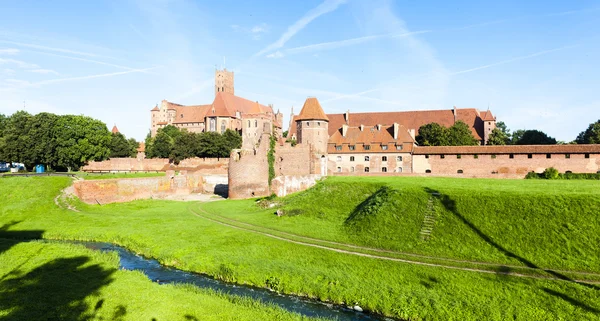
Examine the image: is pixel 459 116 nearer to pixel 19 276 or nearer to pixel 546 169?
pixel 546 169

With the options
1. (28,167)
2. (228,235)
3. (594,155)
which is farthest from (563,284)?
(28,167)

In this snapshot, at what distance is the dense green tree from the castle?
32459mm

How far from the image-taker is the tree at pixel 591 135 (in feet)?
233

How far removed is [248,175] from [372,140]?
83.0 ft

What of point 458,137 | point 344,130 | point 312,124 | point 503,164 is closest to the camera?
point 503,164

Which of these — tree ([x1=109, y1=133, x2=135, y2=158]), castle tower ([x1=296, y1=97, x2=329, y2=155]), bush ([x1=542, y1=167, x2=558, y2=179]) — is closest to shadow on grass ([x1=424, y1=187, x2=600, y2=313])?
bush ([x1=542, y1=167, x2=558, y2=179])

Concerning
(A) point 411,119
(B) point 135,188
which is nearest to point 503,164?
(A) point 411,119

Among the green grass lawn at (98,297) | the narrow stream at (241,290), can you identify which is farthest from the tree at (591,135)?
the green grass lawn at (98,297)

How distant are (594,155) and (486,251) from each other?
133 feet

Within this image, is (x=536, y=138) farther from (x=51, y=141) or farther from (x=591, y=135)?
(x=51, y=141)

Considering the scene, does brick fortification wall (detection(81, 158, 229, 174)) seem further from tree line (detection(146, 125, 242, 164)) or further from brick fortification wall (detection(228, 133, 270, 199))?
brick fortification wall (detection(228, 133, 270, 199))

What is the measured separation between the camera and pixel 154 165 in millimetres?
79062

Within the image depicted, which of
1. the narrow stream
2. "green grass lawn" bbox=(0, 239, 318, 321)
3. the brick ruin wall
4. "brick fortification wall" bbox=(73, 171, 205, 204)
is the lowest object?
the narrow stream

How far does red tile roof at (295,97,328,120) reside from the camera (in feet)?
182
